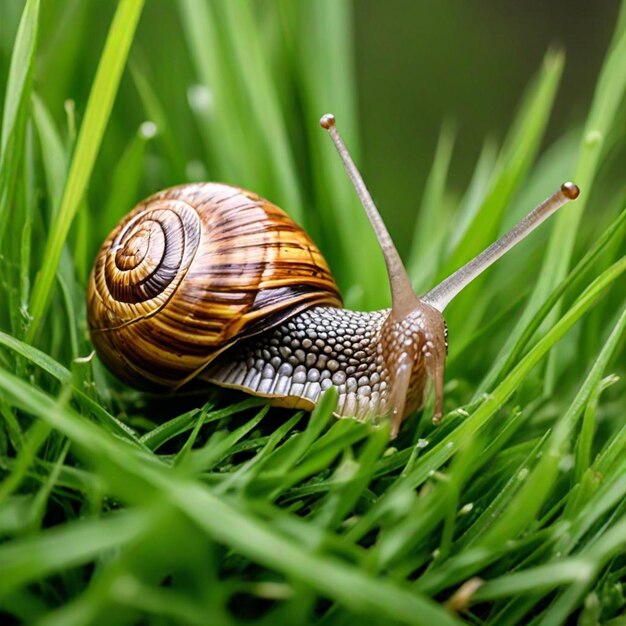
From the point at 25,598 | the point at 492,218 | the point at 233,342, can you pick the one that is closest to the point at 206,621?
the point at 25,598

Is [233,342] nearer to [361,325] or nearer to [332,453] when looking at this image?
[361,325]

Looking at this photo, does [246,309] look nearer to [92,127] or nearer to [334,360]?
[334,360]

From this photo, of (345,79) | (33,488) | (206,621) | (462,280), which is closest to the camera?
(206,621)

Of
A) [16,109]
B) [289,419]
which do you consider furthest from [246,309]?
[16,109]

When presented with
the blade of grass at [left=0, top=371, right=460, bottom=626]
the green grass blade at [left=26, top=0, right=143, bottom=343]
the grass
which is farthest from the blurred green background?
the blade of grass at [left=0, top=371, right=460, bottom=626]

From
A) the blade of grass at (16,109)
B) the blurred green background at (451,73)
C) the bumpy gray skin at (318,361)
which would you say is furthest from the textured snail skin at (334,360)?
the blurred green background at (451,73)

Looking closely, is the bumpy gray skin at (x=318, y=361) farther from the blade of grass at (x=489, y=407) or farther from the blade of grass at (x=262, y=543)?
the blade of grass at (x=262, y=543)

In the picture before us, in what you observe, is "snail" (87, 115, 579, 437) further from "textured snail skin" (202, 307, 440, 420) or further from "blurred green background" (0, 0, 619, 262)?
"blurred green background" (0, 0, 619, 262)

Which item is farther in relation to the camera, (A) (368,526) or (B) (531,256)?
(B) (531,256)
